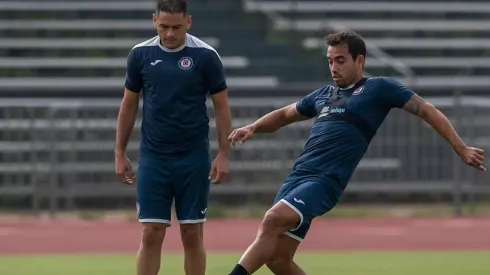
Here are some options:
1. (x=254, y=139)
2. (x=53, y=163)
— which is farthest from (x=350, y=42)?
(x=53, y=163)

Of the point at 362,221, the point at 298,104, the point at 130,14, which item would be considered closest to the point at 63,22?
the point at 130,14

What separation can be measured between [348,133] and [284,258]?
0.96 m

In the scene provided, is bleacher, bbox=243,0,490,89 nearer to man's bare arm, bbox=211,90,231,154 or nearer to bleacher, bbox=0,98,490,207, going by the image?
bleacher, bbox=0,98,490,207

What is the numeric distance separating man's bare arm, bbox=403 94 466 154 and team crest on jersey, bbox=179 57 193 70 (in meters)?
1.52

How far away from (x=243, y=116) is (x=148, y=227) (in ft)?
34.3

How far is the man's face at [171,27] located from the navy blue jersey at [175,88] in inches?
4.2

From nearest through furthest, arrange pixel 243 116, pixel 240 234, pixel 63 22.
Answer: pixel 240 234
pixel 243 116
pixel 63 22

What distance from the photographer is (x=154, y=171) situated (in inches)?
361

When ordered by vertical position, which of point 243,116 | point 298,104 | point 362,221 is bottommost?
point 362,221

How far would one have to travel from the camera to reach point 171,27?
894 cm

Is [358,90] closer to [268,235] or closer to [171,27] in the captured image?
[268,235]

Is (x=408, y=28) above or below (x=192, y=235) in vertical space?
above

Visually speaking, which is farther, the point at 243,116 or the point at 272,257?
the point at 243,116

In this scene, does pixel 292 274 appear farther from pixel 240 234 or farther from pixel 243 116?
pixel 243 116
